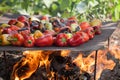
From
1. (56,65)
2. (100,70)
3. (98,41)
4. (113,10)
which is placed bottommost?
(100,70)

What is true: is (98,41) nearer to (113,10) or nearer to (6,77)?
(113,10)

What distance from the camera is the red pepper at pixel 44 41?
2320mm

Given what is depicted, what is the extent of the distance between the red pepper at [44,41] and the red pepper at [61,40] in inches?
1.9

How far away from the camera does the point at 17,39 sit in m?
2.33

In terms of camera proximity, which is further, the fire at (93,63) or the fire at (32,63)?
the fire at (93,63)

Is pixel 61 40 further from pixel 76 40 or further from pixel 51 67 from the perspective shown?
pixel 51 67

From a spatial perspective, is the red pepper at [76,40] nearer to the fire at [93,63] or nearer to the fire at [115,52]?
the fire at [93,63]

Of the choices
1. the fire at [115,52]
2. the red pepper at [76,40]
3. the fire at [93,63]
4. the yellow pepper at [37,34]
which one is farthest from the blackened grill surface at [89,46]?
the fire at [115,52]

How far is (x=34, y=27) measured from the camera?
2.74 meters

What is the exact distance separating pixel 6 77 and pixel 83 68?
76 centimetres

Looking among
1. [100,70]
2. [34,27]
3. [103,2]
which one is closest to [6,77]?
[34,27]

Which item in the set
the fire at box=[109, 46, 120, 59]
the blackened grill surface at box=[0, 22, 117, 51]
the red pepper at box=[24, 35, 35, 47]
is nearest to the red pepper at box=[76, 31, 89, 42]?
the blackened grill surface at box=[0, 22, 117, 51]

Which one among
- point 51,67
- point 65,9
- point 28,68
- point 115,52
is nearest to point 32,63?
point 28,68

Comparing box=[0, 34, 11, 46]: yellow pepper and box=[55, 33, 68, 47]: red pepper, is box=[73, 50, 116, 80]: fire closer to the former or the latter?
box=[55, 33, 68, 47]: red pepper
